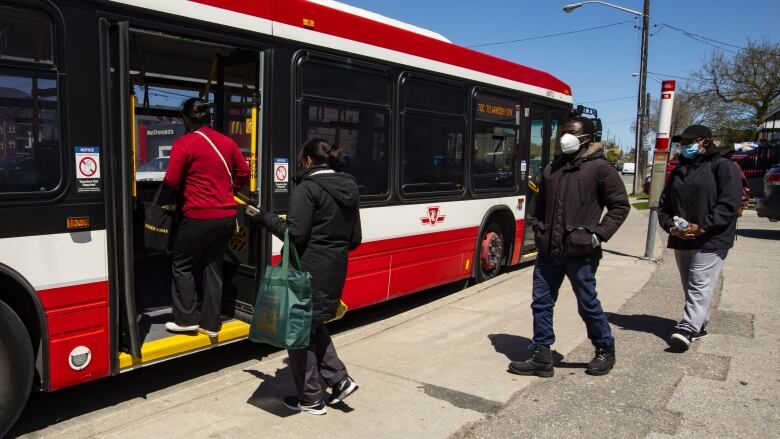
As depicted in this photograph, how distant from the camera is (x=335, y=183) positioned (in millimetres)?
3555

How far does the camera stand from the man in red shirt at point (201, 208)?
421 centimetres

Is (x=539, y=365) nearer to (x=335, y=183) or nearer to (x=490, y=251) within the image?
(x=335, y=183)

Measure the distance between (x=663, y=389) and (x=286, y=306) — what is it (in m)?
2.81

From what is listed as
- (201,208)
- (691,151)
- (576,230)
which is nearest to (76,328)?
(201,208)

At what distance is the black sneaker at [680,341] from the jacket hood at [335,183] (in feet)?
10.6

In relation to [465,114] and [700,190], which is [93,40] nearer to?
[465,114]

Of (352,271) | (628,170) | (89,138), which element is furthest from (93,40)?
(628,170)

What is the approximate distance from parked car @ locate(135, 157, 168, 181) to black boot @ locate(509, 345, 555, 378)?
4242 millimetres

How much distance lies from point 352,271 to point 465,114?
2483 mm

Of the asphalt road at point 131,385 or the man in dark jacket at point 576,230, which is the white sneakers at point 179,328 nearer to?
the asphalt road at point 131,385

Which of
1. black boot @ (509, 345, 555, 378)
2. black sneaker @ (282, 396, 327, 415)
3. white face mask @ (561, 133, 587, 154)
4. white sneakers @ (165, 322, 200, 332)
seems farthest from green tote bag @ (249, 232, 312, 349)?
white face mask @ (561, 133, 587, 154)

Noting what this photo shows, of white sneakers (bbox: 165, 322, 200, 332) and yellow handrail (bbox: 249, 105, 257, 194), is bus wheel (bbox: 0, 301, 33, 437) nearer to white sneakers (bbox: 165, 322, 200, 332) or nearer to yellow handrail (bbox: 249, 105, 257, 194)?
white sneakers (bbox: 165, 322, 200, 332)

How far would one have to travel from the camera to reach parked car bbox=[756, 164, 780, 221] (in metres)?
12.3

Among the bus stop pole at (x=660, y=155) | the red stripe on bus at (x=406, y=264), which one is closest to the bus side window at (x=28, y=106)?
the red stripe on bus at (x=406, y=264)
